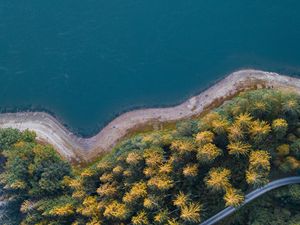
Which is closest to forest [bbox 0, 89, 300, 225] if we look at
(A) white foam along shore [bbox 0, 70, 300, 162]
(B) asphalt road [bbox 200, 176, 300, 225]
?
(B) asphalt road [bbox 200, 176, 300, 225]

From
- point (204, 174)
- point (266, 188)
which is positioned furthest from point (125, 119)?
point (266, 188)

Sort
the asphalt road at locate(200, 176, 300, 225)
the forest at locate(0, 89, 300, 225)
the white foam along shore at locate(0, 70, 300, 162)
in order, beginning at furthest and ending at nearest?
1. the white foam along shore at locate(0, 70, 300, 162)
2. the asphalt road at locate(200, 176, 300, 225)
3. the forest at locate(0, 89, 300, 225)

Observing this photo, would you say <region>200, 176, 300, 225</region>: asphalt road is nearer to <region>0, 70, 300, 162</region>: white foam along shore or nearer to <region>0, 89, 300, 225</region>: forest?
<region>0, 89, 300, 225</region>: forest

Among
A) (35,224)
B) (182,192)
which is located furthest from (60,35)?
(182,192)

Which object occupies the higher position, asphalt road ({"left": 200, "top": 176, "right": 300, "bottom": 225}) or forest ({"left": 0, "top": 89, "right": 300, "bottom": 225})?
forest ({"left": 0, "top": 89, "right": 300, "bottom": 225})

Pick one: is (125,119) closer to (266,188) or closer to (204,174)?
(204,174)

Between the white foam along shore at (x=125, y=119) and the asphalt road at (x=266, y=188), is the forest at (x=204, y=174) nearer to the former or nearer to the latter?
the asphalt road at (x=266, y=188)

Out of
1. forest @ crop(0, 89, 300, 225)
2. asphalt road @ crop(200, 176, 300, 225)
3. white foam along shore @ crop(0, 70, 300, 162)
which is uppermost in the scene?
white foam along shore @ crop(0, 70, 300, 162)
